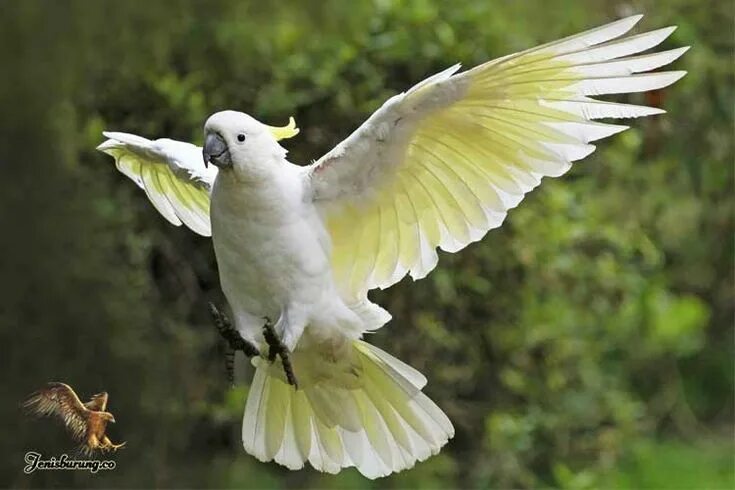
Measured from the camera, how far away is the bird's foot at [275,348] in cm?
195

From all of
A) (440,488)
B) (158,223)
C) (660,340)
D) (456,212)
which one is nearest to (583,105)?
(456,212)

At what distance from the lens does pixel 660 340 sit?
4496 millimetres


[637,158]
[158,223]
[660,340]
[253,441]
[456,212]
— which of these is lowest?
[253,441]

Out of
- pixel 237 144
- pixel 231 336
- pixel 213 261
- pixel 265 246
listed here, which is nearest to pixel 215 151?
pixel 237 144

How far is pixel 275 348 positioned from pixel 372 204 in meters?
0.30

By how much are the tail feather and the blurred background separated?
843 mm

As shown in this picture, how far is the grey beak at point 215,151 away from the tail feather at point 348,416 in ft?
1.48

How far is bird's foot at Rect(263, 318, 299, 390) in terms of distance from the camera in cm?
195

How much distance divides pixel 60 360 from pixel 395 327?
3.04 ft

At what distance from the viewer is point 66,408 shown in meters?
2.46

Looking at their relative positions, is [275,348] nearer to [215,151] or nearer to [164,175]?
[215,151]

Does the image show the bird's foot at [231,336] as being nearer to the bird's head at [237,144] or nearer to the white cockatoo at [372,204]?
the white cockatoo at [372,204]

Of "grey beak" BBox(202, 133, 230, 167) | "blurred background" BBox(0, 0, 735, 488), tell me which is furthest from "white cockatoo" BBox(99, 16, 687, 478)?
"blurred background" BBox(0, 0, 735, 488)

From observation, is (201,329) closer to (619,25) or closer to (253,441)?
(253,441)
